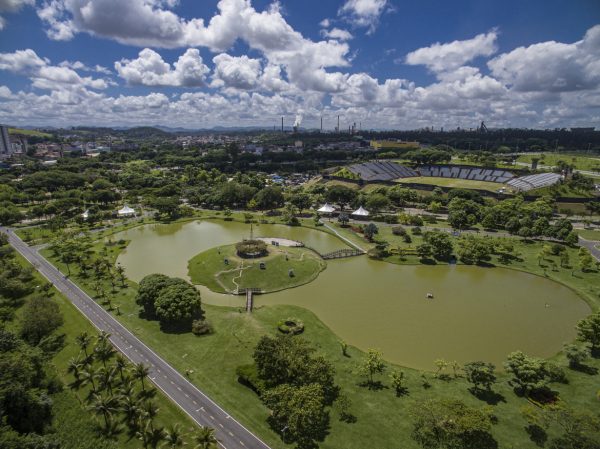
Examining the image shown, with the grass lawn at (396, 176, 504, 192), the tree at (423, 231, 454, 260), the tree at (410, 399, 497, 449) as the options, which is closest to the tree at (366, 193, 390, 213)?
the tree at (423, 231, 454, 260)

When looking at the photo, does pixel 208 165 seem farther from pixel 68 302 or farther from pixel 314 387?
pixel 314 387

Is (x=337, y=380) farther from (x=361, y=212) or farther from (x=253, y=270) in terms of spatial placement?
(x=361, y=212)

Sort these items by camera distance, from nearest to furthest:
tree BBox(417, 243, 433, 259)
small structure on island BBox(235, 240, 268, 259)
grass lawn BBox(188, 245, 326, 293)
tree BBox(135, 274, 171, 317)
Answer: tree BBox(135, 274, 171, 317)
grass lawn BBox(188, 245, 326, 293)
small structure on island BBox(235, 240, 268, 259)
tree BBox(417, 243, 433, 259)

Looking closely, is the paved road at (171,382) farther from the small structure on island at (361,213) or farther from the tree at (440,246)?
the small structure on island at (361,213)

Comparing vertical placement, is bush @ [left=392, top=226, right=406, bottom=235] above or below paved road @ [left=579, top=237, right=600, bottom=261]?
below

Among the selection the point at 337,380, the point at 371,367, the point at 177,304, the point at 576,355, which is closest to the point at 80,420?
the point at 177,304

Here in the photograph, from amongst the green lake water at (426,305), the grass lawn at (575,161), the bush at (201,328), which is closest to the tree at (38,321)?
the green lake water at (426,305)

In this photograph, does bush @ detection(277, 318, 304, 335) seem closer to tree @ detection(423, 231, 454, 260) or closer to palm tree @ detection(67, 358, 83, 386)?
palm tree @ detection(67, 358, 83, 386)
